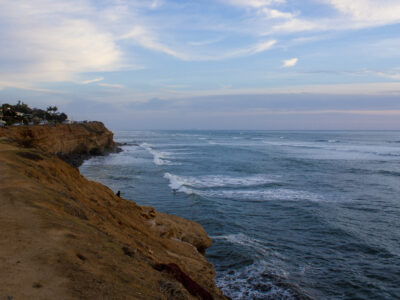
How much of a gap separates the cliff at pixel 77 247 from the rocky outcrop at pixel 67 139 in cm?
1943

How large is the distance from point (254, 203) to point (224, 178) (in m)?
11.2

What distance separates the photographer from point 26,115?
59.5m

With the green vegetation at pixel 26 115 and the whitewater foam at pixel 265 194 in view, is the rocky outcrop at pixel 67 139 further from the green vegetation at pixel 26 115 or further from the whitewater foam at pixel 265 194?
the whitewater foam at pixel 265 194

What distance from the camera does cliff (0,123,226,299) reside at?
17.9 ft

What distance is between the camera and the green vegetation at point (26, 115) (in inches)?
1938

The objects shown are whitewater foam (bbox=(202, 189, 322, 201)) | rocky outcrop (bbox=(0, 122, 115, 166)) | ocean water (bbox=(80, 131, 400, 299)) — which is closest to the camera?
ocean water (bbox=(80, 131, 400, 299))

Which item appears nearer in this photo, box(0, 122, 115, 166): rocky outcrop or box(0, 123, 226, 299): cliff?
box(0, 123, 226, 299): cliff

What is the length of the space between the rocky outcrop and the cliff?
19.4 meters

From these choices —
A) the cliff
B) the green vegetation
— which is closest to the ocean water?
the cliff

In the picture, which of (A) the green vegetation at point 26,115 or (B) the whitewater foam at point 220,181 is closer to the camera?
(B) the whitewater foam at point 220,181

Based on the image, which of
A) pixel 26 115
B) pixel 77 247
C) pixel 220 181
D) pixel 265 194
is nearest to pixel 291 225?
pixel 265 194

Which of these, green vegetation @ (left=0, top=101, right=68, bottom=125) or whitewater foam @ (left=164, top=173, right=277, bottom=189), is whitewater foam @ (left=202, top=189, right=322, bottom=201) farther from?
green vegetation @ (left=0, top=101, right=68, bottom=125)

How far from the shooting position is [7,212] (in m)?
7.46

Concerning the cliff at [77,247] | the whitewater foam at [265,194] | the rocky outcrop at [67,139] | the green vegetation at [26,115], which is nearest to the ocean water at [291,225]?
the whitewater foam at [265,194]
